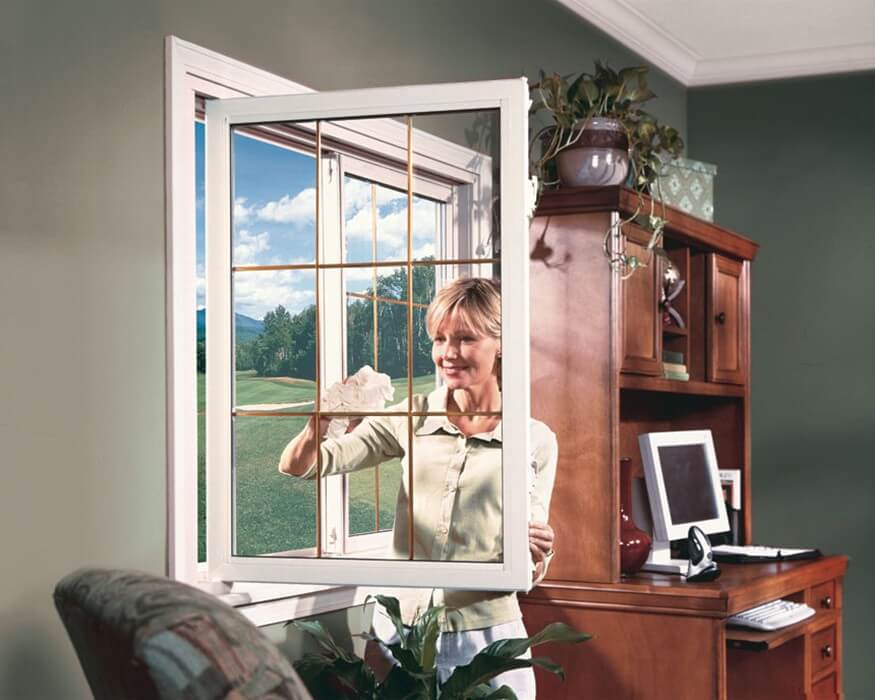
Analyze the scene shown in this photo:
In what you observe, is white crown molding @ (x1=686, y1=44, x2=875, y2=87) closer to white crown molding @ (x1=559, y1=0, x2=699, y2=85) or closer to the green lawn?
white crown molding @ (x1=559, y1=0, x2=699, y2=85)

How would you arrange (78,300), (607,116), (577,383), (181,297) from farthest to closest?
(607,116)
(577,383)
(181,297)
(78,300)

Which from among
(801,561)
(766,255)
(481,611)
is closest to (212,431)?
(481,611)

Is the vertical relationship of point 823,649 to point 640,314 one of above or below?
below

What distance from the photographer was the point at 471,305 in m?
2.73

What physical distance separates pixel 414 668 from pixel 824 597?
2.10m

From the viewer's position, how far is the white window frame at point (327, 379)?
266 centimetres

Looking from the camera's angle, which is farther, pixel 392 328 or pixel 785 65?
pixel 785 65

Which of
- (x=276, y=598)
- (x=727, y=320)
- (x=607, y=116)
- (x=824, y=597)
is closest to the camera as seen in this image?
(x=276, y=598)

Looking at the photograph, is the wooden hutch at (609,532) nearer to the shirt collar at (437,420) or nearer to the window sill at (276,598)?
the window sill at (276,598)

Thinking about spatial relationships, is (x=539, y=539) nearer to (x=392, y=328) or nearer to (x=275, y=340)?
(x=392, y=328)

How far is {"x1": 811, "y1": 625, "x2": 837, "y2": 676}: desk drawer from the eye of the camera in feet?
13.2

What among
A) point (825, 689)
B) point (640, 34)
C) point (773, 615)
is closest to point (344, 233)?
point (773, 615)

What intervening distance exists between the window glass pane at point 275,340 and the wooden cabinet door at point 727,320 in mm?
2053

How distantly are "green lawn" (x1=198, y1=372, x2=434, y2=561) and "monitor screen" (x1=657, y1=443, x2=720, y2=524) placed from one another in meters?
1.66
